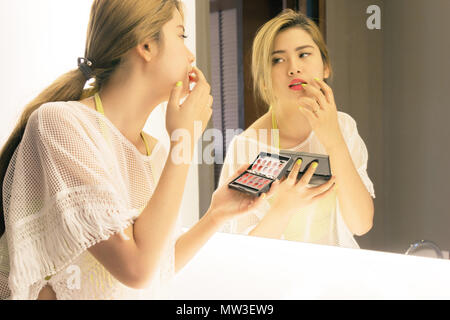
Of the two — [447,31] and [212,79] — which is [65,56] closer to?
[212,79]

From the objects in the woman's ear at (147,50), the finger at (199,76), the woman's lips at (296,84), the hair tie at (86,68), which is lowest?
the woman's lips at (296,84)

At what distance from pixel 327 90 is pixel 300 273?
1.48ft

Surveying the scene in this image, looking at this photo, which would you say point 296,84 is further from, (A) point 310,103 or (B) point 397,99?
(B) point 397,99

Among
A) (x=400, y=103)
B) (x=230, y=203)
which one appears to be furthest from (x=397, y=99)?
(x=230, y=203)

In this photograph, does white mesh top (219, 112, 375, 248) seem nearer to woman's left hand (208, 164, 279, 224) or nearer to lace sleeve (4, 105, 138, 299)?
woman's left hand (208, 164, 279, 224)

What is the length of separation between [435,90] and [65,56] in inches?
35.9

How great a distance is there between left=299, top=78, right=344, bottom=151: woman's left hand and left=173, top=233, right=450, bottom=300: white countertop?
0.87 feet

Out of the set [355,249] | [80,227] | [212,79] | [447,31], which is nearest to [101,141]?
[80,227]

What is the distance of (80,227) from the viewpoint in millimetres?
1015

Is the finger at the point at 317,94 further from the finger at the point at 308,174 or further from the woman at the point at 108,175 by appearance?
the woman at the point at 108,175

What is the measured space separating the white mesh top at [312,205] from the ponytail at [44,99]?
0.42 metres

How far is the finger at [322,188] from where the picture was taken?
107 cm

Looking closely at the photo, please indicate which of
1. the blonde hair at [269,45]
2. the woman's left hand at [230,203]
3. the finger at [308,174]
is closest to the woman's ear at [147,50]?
the blonde hair at [269,45]

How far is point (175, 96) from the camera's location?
1148 mm
